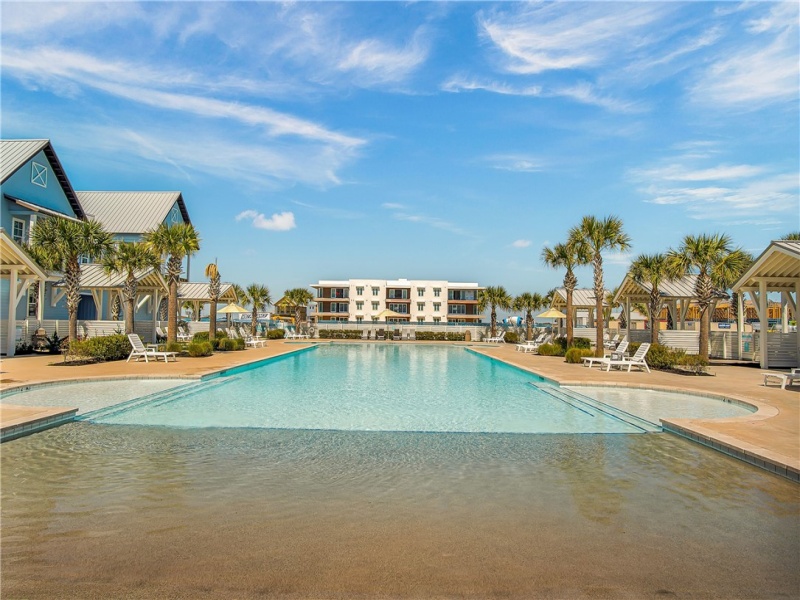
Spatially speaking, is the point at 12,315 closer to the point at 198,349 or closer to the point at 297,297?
the point at 198,349

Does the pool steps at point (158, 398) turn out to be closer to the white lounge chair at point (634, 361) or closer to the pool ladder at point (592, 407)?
the pool ladder at point (592, 407)

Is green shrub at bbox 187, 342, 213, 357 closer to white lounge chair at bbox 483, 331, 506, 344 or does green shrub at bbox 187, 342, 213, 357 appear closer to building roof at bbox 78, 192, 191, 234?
building roof at bbox 78, 192, 191, 234

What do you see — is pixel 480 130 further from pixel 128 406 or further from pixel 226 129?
pixel 128 406

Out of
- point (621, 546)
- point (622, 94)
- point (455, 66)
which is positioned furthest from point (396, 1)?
point (621, 546)

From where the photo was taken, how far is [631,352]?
21172 mm

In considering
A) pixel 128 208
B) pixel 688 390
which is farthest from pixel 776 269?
pixel 128 208

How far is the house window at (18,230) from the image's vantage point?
26.5 meters

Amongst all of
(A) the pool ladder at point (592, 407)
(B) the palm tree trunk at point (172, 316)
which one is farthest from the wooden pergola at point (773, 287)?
(B) the palm tree trunk at point (172, 316)

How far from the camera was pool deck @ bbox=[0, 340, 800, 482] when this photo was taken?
22.3ft

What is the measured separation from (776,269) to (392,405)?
15.2 m

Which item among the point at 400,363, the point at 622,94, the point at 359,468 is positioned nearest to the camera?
the point at 359,468

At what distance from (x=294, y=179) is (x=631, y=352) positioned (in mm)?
20759

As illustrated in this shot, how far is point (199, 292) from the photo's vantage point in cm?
3741

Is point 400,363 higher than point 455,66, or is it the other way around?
point 455,66
